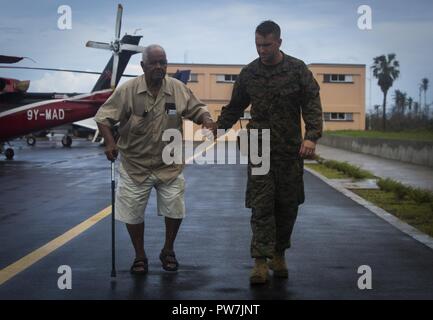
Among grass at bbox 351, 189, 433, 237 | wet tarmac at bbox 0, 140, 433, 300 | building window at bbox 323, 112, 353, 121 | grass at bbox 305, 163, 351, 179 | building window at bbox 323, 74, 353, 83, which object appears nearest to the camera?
wet tarmac at bbox 0, 140, 433, 300

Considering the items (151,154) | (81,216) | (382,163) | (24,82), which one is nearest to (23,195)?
(81,216)

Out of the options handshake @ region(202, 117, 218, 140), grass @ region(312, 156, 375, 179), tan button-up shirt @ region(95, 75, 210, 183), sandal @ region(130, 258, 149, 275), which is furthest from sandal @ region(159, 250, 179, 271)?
grass @ region(312, 156, 375, 179)

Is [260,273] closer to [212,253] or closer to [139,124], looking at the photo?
[139,124]

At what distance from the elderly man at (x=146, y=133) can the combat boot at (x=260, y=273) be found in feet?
2.88

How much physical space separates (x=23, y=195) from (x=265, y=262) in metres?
9.56

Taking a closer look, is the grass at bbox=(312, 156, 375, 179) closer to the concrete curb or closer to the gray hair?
the concrete curb

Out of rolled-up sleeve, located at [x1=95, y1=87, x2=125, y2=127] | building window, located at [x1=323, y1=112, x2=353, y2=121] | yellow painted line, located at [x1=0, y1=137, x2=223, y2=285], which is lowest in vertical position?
yellow painted line, located at [x1=0, y1=137, x2=223, y2=285]

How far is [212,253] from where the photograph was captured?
852 cm

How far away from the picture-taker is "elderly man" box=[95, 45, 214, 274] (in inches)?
283

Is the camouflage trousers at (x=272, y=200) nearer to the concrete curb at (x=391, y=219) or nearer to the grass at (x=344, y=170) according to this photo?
the concrete curb at (x=391, y=219)

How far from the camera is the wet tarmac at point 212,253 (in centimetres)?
652

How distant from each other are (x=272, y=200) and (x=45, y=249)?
9.54ft

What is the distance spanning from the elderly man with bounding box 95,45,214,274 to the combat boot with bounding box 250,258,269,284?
877 mm
